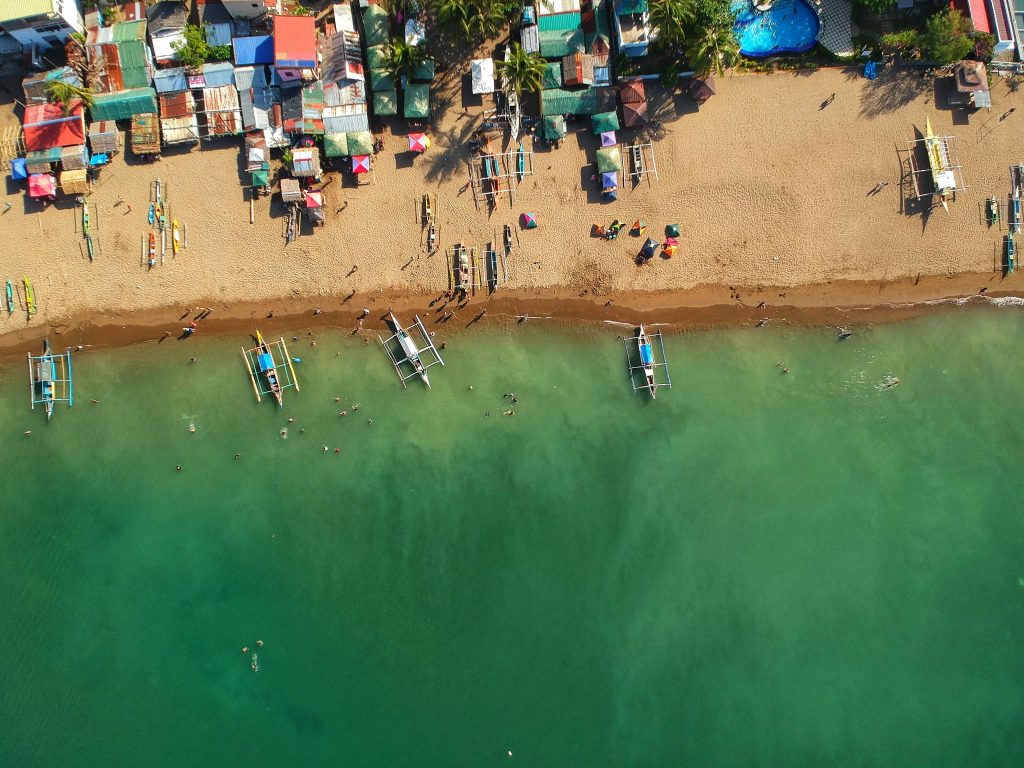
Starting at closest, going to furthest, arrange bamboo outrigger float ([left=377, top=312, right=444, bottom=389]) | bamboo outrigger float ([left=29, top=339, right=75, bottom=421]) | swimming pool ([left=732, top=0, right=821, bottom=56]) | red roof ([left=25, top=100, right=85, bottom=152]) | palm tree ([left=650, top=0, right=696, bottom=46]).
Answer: palm tree ([left=650, top=0, right=696, bottom=46]), red roof ([left=25, top=100, right=85, bottom=152]), swimming pool ([left=732, top=0, right=821, bottom=56]), bamboo outrigger float ([left=29, top=339, right=75, bottom=421]), bamboo outrigger float ([left=377, top=312, right=444, bottom=389])

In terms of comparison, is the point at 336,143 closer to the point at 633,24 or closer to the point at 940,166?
the point at 633,24

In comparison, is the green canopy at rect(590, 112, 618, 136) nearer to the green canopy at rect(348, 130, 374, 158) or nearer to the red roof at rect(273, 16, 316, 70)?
the green canopy at rect(348, 130, 374, 158)

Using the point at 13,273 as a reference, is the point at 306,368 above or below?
below

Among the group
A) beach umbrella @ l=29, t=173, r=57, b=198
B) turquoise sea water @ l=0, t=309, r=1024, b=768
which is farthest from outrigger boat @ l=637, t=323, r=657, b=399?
beach umbrella @ l=29, t=173, r=57, b=198

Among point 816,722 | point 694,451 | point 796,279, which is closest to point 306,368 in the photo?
point 694,451

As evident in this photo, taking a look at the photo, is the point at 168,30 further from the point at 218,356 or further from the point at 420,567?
the point at 420,567

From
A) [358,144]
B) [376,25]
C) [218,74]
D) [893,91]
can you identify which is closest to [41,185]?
[218,74]

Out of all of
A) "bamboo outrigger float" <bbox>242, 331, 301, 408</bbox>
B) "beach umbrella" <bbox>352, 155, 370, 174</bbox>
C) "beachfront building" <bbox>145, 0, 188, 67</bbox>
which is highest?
"beachfront building" <bbox>145, 0, 188, 67</bbox>

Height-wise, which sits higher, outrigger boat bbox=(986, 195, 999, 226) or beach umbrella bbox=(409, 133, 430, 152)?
beach umbrella bbox=(409, 133, 430, 152)
